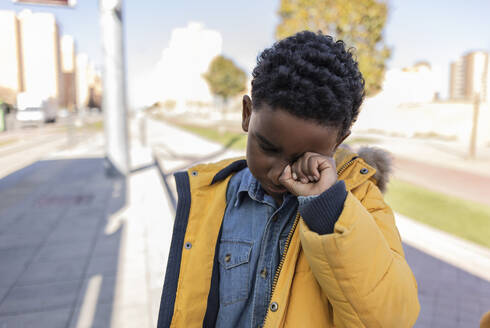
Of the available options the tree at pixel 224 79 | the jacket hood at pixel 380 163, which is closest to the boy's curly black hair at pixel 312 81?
the jacket hood at pixel 380 163

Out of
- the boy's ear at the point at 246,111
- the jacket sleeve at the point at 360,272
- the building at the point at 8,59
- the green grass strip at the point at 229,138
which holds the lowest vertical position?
the green grass strip at the point at 229,138

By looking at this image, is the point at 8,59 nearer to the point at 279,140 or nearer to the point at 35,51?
the point at 35,51

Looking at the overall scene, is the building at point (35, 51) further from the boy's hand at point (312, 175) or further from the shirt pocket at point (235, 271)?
the boy's hand at point (312, 175)

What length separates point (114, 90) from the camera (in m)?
7.40

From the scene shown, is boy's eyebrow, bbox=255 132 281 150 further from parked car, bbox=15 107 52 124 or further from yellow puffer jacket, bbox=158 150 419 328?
parked car, bbox=15 107 52 124

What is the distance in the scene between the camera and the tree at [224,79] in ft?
107

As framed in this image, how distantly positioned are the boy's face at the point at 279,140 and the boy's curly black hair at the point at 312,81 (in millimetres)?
21

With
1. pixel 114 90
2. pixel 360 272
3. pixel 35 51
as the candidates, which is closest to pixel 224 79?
pixel 35 51

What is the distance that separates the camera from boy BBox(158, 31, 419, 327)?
0.87 metres

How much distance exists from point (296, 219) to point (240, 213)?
0.88ft

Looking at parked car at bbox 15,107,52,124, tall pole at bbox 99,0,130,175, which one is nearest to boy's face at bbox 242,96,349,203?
tall pole at bbox 99,0,130,175

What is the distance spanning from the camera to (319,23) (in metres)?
9.69

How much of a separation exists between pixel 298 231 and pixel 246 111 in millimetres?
398

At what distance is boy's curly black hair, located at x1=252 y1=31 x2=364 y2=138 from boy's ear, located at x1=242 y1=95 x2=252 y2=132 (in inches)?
3.9
